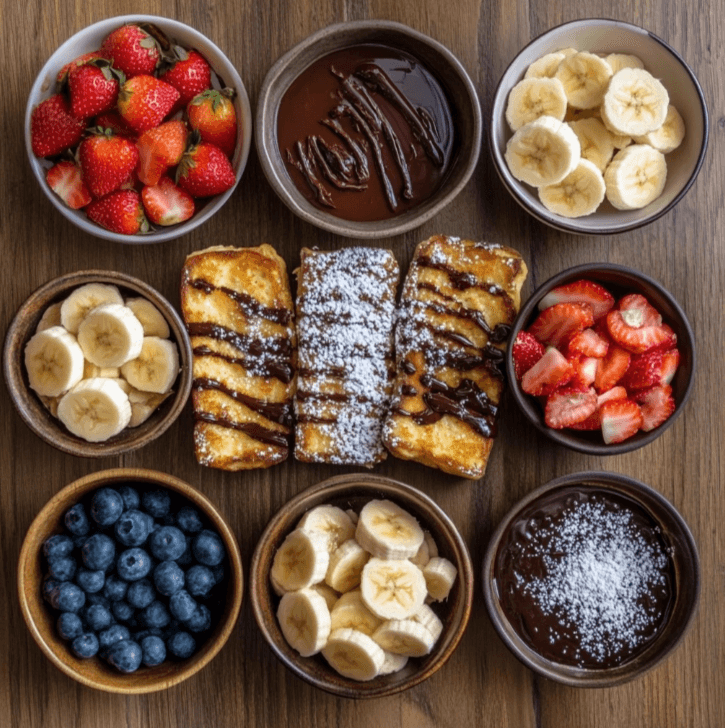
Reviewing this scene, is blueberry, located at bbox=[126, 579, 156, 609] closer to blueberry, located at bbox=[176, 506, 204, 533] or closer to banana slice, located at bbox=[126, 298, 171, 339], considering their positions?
blueberry, located at bbox=[176, 506, 204, 533]

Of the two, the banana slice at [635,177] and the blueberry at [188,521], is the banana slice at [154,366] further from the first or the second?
the banana slice at [635,177]

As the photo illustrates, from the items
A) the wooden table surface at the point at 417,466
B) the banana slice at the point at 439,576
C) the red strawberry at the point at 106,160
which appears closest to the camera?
the red strawberry at the point at 106,160

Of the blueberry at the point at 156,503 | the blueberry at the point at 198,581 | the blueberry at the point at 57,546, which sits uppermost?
the blueberry at the point at 156,503

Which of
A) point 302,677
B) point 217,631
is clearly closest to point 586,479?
point 302,677

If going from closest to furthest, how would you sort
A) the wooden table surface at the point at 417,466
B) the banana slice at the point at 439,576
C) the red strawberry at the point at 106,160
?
1. the red strawberry at the point at 106,160
2. the banana slice at the point at 439,576
3. the wooden table surface at the point at 417,466

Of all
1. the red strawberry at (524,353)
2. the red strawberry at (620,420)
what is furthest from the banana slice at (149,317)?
the red strawberry at (620,420)

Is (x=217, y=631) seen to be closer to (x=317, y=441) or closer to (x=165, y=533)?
(x=165, y=533)
